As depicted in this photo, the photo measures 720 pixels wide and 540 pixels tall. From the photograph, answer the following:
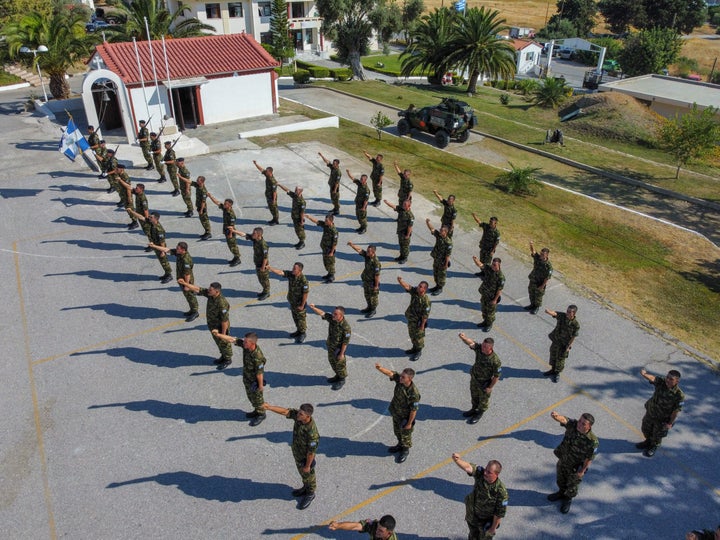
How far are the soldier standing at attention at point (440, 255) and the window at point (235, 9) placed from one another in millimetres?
48403

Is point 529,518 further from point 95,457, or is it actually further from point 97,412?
point 97,412

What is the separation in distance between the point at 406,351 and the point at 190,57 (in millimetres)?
18863

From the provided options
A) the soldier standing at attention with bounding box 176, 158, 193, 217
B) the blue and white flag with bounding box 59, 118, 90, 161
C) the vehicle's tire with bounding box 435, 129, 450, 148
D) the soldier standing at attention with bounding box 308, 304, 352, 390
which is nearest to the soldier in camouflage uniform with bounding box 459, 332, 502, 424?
the soldier standing at attention with bounding box 308, 304, 352, 390

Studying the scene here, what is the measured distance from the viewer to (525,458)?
800 cm

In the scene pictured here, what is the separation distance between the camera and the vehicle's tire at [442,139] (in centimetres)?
2328

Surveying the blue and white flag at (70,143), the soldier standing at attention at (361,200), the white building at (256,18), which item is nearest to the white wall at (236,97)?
the blue and white flag at (70,143)

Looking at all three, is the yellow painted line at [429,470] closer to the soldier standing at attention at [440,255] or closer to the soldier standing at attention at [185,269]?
the soldier standing at attention at [440,255]

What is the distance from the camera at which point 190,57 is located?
22.8 m

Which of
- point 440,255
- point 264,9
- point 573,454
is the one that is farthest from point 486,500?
point 264,9

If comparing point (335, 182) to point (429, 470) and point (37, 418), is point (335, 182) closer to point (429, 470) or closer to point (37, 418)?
point (429, 470)

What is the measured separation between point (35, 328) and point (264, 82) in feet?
57.5

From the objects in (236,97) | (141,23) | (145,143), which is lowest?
(145,143)

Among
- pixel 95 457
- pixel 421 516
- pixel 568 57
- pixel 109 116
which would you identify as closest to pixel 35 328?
pixel 95 457

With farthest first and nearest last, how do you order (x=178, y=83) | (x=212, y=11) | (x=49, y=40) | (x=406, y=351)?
(x=212, y=11) < (x=49, y=40) < (x=178, y=83) < (x=406, y=351)
